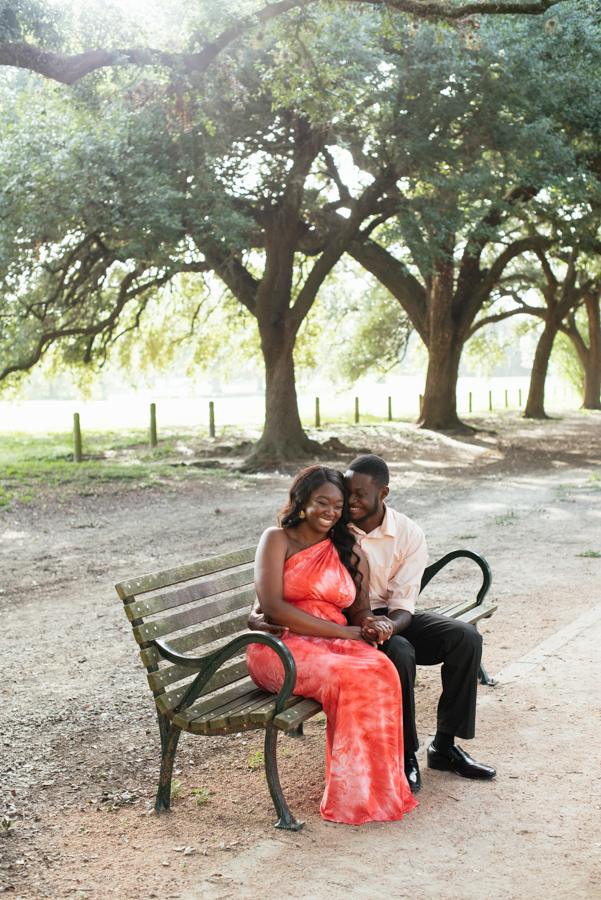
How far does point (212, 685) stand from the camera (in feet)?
13.0

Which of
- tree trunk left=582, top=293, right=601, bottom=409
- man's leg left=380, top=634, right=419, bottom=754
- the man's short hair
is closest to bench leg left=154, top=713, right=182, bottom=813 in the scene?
man's leg left=380, top=634, right=419, bottom=754

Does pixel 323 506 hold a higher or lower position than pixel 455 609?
higher

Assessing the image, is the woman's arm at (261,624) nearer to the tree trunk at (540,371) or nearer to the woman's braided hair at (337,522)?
the woman's braided hair at (337,522)

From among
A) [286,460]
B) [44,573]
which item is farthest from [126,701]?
[286,460]

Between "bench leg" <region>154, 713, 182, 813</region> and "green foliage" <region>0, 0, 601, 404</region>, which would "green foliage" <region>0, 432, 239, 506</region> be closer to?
"green foliage" <region>0, 0, 601, 404</region>

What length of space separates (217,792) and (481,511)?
8031mm

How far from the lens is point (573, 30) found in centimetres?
1358

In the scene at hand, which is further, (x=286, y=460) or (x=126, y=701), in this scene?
(x=286, y=460)

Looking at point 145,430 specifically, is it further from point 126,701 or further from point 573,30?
point 126,701

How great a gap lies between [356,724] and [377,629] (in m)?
0.45

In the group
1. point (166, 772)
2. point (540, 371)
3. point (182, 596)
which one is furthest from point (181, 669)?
point (540, 371)

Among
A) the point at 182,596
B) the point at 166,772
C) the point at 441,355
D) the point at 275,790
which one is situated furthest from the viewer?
the point at 441,355

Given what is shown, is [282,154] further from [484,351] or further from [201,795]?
[484,351]

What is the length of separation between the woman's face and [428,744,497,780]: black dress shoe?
1217mm
